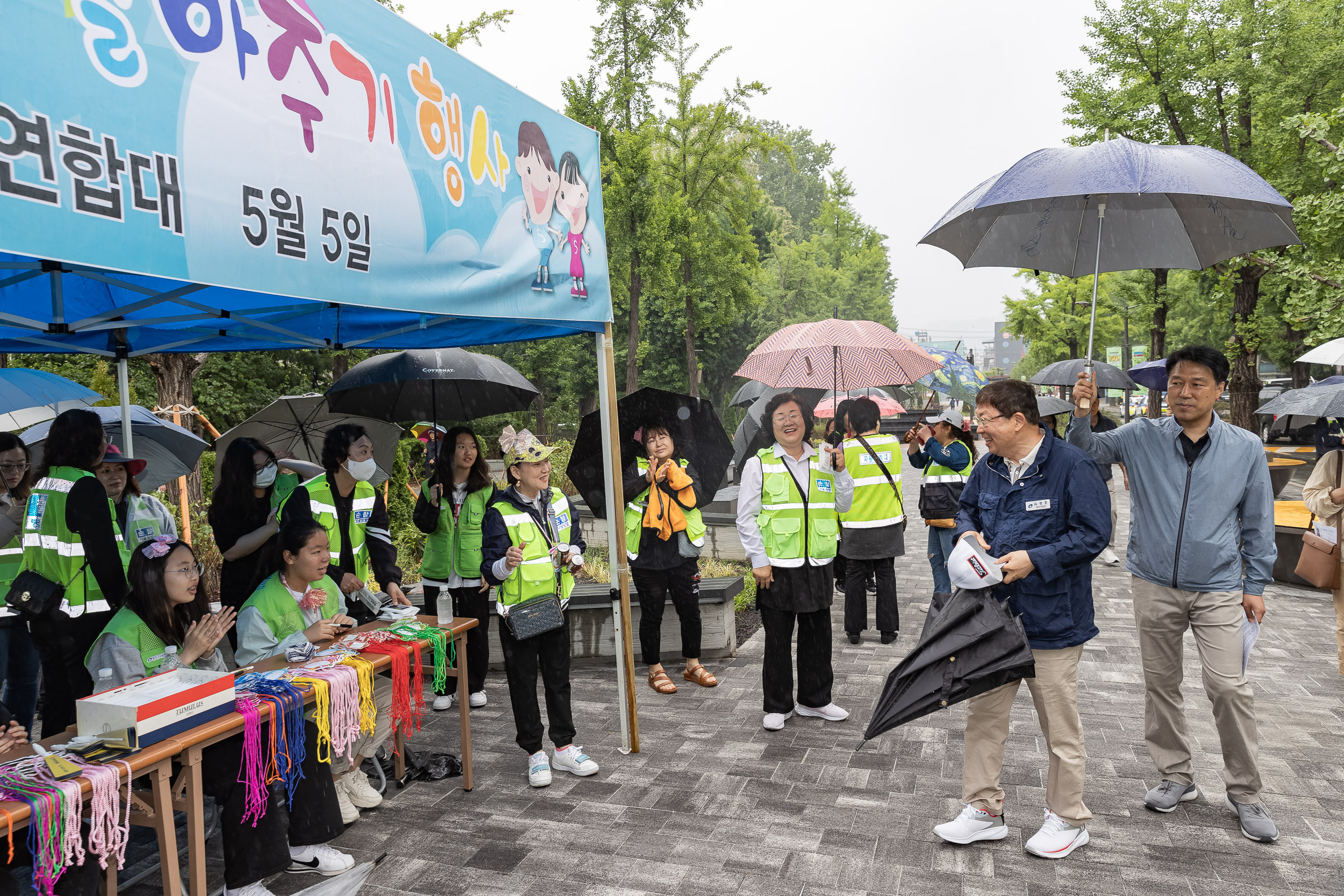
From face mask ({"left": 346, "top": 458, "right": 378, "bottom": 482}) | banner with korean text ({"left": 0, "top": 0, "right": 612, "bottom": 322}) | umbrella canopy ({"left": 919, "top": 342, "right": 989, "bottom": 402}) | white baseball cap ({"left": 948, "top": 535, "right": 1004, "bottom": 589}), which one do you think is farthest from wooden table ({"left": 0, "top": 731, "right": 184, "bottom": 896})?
umbrella canopy ({"left": 919, "top": 342, "right": 989, "bottom": 402})

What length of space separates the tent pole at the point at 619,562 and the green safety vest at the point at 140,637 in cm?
223

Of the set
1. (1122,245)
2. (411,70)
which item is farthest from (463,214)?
(1122,245)

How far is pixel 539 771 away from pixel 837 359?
139 inches

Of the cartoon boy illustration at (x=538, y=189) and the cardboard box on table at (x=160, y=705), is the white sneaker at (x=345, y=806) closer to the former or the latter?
the cardboard box on table at (x=160, y=705)

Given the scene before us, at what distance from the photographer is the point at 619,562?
4863 mm

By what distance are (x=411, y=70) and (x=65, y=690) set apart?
11.9 feet

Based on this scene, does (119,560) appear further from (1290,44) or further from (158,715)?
(1290,44)

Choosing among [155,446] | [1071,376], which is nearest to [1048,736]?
[155,446]

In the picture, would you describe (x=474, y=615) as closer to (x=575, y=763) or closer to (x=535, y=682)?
(x=535, y=682)

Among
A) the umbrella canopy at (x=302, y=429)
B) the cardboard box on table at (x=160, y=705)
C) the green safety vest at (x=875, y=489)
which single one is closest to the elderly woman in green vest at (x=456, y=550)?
the umbrella canopy at (x=302, y=429)

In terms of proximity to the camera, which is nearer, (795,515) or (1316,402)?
(795,515)

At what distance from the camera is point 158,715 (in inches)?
112

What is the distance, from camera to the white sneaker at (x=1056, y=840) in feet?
11.6

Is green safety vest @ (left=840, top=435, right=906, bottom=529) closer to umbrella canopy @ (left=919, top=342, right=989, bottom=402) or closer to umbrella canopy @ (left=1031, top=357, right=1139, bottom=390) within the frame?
umbrella canopy @ (left=1031, top=357, right=1139, bottom=390)
